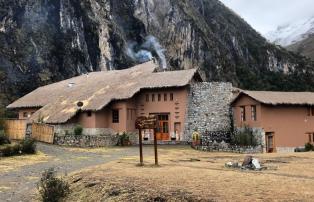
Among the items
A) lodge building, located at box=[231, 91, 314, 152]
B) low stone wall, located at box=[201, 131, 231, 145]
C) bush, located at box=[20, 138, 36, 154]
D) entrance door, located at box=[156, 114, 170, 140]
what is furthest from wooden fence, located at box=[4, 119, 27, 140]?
lodge building, located at box=[231, 91, 314, 152]

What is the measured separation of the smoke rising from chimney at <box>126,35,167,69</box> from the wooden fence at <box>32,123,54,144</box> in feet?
198

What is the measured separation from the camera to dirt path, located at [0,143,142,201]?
2008cm

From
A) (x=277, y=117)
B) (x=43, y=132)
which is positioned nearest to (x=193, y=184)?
A: (x=43, y=132)

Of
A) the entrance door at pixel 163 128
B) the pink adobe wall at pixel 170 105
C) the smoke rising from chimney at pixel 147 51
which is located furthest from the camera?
the smoke rising from chimney at pixel 147 51

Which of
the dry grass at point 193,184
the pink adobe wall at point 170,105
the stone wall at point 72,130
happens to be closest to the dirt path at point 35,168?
the dry grass at point 193,184

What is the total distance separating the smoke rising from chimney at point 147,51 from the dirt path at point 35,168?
69.3m

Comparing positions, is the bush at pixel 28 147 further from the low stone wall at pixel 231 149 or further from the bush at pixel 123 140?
the low stone wall at pixel 231 149

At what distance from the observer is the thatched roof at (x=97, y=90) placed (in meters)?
48.3

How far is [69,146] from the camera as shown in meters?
41.8

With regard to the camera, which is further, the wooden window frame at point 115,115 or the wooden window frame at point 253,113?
the wooden window frame at point 115,115

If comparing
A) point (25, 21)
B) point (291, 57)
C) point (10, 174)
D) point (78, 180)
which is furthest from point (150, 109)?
point (291, 57)

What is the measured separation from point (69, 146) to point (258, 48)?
148 metres

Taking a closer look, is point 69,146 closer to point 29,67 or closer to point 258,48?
point 29,67

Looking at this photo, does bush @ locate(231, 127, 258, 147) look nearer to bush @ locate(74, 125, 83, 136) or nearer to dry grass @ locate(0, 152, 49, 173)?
bush @ locate(74, 125, 83, 136)
